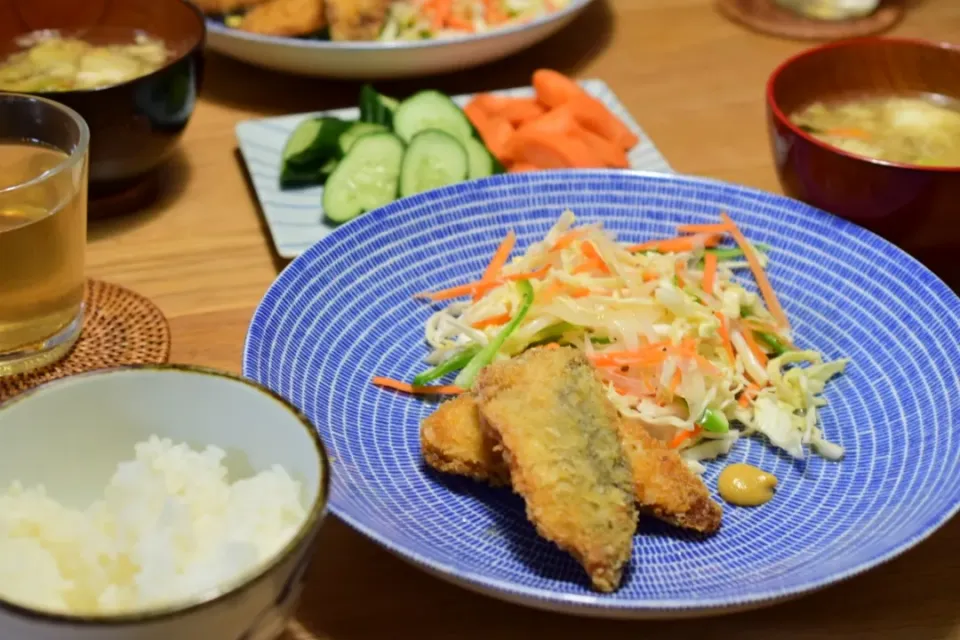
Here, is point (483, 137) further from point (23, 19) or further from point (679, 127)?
point (23, 19)

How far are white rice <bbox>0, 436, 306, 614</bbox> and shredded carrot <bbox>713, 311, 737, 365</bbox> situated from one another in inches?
42.5

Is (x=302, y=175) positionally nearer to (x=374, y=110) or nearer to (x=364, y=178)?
(x=364, y=178)

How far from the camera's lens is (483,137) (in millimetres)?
2814

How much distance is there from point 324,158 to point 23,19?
887 mm

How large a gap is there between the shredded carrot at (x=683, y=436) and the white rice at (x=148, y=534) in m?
0.84

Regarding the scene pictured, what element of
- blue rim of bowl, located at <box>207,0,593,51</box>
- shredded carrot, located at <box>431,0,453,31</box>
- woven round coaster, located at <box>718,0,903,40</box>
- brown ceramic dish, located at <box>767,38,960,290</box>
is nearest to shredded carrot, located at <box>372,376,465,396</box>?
brown ceramic dish, located at <box>767,38,960,290</box>

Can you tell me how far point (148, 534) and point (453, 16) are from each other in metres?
2.58

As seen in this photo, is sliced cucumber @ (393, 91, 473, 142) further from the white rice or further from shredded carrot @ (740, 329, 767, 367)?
the white rice

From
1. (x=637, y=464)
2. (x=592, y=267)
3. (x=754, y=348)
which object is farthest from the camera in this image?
(x=592, y=267)

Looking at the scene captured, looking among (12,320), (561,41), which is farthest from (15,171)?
(561,41)

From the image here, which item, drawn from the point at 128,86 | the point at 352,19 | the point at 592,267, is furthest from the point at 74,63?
the point at 592,267

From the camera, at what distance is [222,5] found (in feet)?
10.5

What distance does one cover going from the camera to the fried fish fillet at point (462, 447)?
1.63 m

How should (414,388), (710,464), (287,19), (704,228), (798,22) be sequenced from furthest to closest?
1. (798,22)
2. (287,19)
3. (704,228)
4. (414,388)
5. (710,464)
